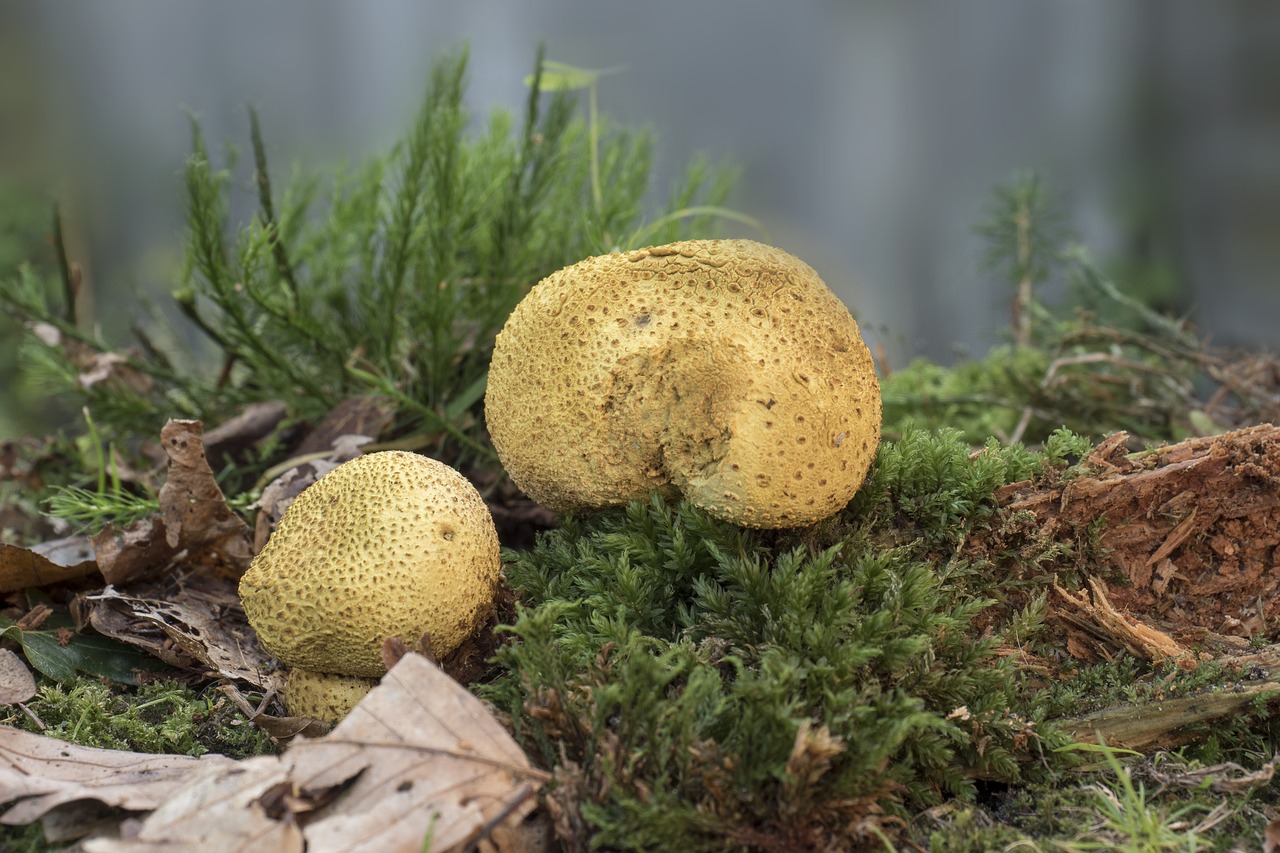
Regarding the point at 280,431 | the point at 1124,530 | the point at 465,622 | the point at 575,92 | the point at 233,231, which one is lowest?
the point at 280,431

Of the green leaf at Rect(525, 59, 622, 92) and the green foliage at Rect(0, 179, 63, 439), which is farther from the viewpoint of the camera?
the green foliage at Rect(0, 179, 63, 439)

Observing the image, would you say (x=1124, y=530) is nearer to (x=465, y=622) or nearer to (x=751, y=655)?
(x=751, y=655)

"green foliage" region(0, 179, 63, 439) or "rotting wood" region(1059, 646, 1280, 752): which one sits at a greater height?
"rotting wood" region(1059, 646, 1280, 752)

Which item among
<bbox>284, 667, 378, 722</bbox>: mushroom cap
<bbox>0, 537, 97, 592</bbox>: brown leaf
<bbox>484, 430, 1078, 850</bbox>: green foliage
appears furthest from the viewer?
<bbox>0, 537, 97, 592</bbox>: brown leaf

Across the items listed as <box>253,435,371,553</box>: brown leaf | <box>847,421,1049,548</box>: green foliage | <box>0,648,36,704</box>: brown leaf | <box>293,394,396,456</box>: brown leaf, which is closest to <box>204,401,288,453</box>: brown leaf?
<box>293,394,396,456</box>: brown leaf

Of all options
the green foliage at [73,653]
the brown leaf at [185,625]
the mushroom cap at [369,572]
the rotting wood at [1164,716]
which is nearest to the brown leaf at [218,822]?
the mushroom cap at [369,572]

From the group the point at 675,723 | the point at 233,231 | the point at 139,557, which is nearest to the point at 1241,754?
the point at 675,723

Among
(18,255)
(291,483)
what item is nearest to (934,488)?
(291,483)

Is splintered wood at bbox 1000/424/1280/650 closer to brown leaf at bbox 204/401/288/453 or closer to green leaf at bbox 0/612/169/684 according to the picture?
green leaf at bbox 0/612/169/684
